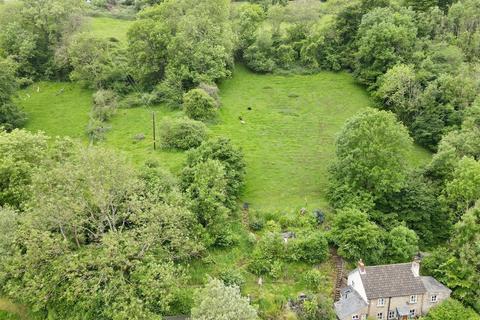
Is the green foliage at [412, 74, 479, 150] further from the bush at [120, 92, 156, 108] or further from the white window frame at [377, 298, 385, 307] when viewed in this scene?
the bush at [120, 92, 156, 108]

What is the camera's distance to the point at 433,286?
4834 cm

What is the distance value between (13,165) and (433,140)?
5227cm

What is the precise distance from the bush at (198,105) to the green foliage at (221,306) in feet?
116

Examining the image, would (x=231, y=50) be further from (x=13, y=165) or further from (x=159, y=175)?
(x=13, y=165)

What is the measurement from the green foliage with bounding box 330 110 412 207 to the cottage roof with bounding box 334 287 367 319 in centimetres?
1119

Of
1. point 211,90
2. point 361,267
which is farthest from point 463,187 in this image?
point 211,90

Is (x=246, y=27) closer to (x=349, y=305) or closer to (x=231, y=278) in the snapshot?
(x=231, y=278)

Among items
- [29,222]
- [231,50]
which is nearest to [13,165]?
[29,222]

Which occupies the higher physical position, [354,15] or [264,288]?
[354,15]

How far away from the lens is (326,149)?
70.1 metres

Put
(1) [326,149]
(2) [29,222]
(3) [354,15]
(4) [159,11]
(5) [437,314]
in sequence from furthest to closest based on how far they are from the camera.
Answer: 1. (3) [354,15]
2. (4) [159,11]
3. (1) [326,149]
4. (5) [437,314]
5. (2) [29,222]

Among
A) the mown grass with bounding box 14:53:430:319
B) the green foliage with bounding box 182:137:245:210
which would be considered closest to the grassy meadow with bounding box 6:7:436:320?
the mown grass with bounding box 14:53:430:319

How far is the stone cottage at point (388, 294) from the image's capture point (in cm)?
4672

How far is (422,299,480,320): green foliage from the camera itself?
46.2 metres
